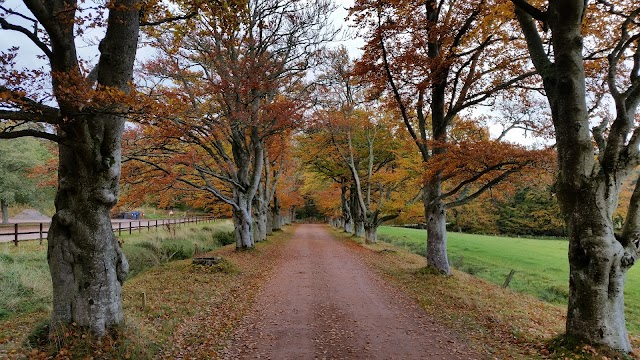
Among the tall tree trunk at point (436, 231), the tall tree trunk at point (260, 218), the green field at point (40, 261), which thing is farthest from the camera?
the tall tree trunk at point (260, 218)

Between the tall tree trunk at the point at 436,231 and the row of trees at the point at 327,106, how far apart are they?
0.04 m

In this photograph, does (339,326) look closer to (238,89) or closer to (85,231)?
(85,231)

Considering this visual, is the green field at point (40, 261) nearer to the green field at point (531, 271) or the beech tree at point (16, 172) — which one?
the green field at point (531, 271)

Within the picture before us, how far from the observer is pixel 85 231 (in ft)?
16.6

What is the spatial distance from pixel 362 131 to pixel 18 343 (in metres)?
20.6

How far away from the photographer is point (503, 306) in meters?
7.95

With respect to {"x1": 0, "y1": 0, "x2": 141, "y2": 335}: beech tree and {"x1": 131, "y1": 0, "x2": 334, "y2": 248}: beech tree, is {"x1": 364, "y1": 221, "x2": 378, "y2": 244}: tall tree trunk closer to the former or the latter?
{"x1": 131, "y1": 0, "x2": 334, "y2": 248}: beech tree

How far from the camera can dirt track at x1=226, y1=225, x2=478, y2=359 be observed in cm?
542

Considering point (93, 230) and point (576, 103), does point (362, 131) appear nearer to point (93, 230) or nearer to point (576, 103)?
point (576, 103)

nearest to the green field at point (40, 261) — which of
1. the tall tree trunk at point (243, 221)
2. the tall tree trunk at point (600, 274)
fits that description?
the tall tree trunk at point (243, 221)

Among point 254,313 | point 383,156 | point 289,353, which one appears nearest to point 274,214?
point 383,156

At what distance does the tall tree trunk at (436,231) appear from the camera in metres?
11.5

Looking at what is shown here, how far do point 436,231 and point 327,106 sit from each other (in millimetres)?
11007

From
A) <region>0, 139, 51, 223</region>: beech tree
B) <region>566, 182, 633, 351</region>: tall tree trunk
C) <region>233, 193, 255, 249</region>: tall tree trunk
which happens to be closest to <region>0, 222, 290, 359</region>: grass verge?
<region>233, 193, 255, 249</region>: tall tree trunk
